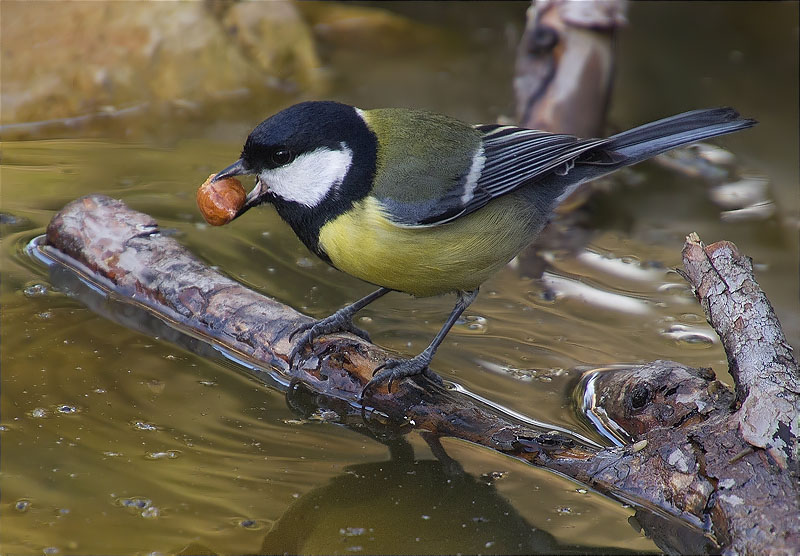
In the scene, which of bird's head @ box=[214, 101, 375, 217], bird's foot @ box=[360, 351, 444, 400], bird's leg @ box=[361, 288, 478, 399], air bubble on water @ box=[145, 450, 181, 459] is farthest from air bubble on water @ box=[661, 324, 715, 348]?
air bubble on water @ box=[145, 450, 181, 459]

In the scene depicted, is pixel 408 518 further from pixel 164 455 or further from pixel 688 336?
pixel 688 336

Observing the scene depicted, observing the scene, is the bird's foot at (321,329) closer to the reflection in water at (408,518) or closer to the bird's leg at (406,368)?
the bird's leg at (406,368)

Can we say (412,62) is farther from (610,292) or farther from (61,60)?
(610,292)

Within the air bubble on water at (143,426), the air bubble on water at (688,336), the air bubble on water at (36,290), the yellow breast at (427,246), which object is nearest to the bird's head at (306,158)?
the yellow breast at (427,246)

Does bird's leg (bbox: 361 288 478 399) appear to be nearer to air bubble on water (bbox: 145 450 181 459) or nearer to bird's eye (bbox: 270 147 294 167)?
air bubble on water (bbox: 145 450 181 459)

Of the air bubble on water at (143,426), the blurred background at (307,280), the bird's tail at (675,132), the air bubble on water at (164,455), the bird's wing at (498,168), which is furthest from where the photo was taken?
the bird's tail at (675,132)

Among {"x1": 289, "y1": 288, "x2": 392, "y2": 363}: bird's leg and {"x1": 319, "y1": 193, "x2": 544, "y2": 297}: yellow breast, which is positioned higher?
{"x1": 319, "y1": 193, "x2": 544, "y2": 297}: yellow breast

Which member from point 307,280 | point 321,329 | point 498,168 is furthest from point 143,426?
point 498,168
